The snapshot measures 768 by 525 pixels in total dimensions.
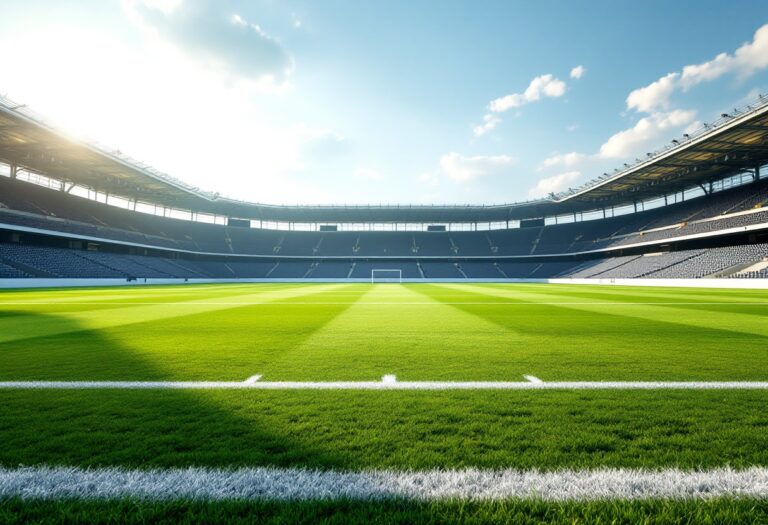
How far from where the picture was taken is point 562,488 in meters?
1.84

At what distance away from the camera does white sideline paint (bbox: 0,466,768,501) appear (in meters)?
1.77

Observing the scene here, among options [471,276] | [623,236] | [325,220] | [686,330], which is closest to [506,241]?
[471,276]

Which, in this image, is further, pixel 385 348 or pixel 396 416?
pixel 385 348

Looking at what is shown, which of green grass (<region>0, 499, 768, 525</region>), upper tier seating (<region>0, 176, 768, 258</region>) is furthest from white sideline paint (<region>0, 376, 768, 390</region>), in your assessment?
upper tier seating (<region>0, 176, 768, 258</region>)

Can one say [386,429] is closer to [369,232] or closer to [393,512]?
[393,512]

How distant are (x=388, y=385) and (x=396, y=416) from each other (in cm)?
79

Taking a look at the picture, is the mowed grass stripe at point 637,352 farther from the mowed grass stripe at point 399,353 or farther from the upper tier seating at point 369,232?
the upper tier seating at point 369,232

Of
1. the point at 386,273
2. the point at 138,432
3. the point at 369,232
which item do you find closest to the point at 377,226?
the point at 369,232

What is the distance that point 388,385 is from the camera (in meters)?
3.56

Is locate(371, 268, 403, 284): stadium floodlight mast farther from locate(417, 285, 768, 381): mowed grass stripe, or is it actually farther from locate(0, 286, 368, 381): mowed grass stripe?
locate(417, 285, 768, 381): mowed grass stripe

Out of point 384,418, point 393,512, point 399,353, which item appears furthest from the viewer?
point 399,353

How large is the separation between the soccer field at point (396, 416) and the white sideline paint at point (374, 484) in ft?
0.06

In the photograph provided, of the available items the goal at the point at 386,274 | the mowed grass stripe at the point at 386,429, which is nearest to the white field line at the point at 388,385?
the mowed grass stripe at the point at 386,429

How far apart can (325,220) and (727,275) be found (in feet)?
178
